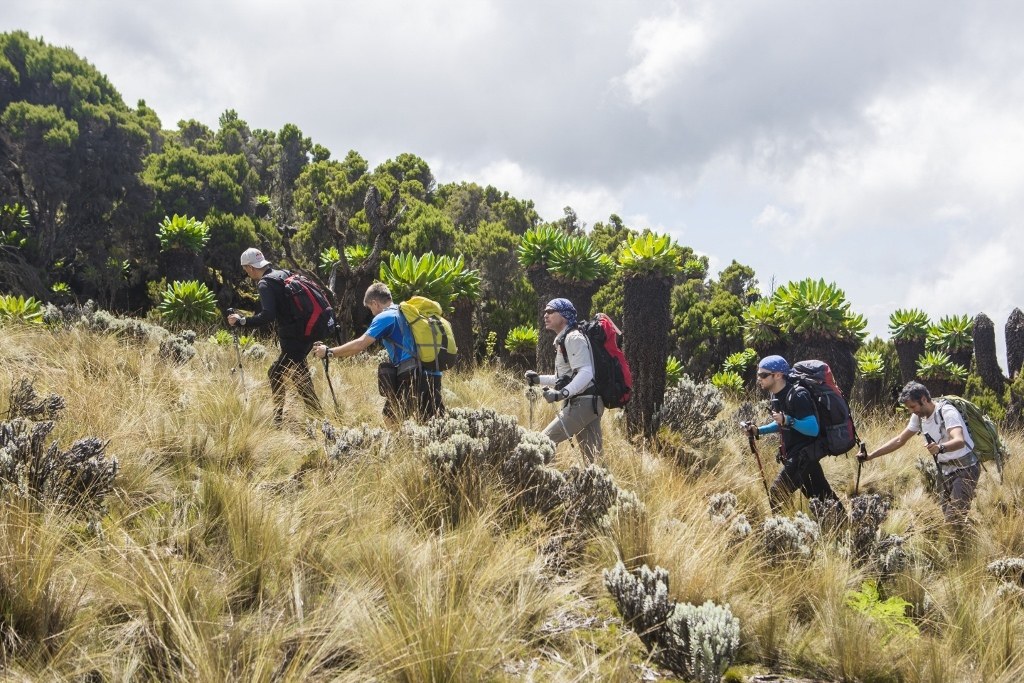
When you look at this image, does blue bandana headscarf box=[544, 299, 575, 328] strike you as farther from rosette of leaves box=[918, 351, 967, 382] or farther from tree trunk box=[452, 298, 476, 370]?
rosette of leaves box=[918, 351, 967, 382]

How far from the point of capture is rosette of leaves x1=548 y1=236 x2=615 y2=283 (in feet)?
38.9

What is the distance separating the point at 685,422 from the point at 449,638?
7193 mm

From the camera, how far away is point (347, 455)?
15.2 feet

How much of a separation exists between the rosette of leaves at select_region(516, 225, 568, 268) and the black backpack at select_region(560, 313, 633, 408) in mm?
6239

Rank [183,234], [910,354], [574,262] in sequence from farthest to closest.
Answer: [183,234], [910,354], [574,262]

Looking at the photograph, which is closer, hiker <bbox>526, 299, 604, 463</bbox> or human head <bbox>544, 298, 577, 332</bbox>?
hiker <bbox>526, 299, 604, 463</bbox>

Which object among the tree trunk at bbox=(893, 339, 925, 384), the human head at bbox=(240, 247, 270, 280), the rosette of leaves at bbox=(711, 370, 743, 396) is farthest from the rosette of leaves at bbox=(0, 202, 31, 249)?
the tree trunk at bbox=(893, 339, 925, 384)

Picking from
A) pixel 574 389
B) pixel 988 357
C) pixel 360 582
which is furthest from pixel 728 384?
pixel 360 582

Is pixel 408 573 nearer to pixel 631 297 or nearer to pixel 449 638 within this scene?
pixel 449 638

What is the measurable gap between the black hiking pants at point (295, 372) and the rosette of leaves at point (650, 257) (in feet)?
15.9

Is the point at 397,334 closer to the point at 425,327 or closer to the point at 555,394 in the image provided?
the point at 425,327

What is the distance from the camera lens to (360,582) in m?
3.09

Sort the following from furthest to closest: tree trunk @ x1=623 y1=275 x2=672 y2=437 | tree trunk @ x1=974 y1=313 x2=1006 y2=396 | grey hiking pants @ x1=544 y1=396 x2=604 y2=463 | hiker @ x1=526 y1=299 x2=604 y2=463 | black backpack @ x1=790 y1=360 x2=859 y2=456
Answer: tree trunk @ x1=974 y1=313 x2=1006 y2=396 → tree trunk @ x1=623 y1=275 x2=672 y2=437 → grey hiking pants @ x1=544 y1=396 x2=604 y2=463 → hiker @ x1=526 y1=299 x2=604 y2=463 → black backpack @ x1=790 y1=360 x2=859 y2=456

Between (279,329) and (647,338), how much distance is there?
5106 millimetres
